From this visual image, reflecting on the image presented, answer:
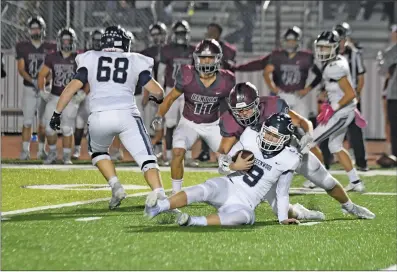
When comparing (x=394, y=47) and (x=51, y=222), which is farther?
(x=394, y=47)

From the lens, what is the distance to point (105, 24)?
714 inches

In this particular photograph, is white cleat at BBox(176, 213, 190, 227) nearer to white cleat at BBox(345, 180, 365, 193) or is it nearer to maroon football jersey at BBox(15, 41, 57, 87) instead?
white cleat at BBox(345, 180, 365, 193)

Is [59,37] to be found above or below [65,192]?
above

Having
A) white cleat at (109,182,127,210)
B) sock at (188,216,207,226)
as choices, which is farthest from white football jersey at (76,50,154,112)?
sock at (188,216,207,226)

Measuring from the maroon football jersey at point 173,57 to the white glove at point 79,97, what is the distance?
107cm

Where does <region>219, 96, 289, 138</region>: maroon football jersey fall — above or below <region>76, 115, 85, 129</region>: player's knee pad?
above

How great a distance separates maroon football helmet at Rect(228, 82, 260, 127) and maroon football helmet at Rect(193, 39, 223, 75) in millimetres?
1508

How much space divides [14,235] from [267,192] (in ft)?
6.17

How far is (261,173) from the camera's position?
837 cm

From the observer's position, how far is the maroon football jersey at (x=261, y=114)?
8.77 meters

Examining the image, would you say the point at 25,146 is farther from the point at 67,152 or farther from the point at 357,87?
the point at 357,87

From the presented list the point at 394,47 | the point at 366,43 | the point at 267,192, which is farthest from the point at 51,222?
the point at 366,43

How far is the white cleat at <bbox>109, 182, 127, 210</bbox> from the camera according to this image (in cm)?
954

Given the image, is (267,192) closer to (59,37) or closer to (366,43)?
(59,37)
